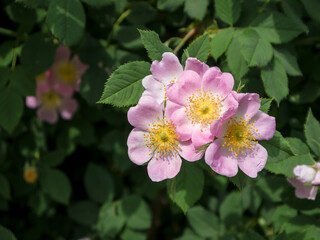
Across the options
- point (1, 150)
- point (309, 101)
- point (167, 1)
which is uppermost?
point (167, 1)

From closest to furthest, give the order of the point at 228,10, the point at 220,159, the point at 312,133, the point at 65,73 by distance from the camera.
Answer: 1. the point at 220,159
2. the point at 312,133
3. the point at 228,10
4. the point at 65,73

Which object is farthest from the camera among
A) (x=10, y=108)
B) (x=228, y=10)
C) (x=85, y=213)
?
(x=85, y=213)

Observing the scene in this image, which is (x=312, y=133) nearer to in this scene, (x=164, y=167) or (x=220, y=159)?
(x=220, y=159)

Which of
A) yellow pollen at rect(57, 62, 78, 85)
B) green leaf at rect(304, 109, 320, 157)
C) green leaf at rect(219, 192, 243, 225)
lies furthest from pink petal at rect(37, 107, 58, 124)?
green leaf at rect(304, 109, 320, 157)

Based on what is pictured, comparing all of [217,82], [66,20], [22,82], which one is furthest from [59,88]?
[217,82]

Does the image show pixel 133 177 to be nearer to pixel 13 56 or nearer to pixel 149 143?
pixel 13 56

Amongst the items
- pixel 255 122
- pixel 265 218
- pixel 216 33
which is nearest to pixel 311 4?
pixel 216 33
